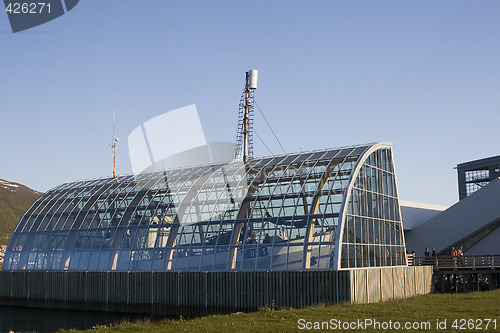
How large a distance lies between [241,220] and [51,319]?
1211cm

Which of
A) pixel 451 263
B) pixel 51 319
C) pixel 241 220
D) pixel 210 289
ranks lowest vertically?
pixel 51 319

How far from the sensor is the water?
98.5 ft

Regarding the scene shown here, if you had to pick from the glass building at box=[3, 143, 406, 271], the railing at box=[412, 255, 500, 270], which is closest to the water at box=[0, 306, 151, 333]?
the glass building at box=[3, 143, 406, 271]

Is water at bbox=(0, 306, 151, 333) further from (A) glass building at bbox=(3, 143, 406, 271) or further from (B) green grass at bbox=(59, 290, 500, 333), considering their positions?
(B) green grass at bbox=(59, 290, 500, 333)

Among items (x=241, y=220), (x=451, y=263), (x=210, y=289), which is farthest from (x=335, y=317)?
(x=451, y=263)

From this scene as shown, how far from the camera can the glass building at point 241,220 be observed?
31.1 m

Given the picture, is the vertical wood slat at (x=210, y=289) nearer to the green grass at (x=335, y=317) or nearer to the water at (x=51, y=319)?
the water at (x=51, y=319)

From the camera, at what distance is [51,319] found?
33.7 m

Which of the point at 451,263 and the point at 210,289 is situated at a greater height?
the point at 451,263

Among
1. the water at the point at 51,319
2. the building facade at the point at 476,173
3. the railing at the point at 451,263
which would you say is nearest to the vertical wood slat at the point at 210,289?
the water at the point at 51,319

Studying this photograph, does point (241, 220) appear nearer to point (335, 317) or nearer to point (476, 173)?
point (335, 317)

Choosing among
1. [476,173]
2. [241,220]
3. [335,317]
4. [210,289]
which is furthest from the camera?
[476,173]

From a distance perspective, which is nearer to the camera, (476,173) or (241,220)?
(241,220)

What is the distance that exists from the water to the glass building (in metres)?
3.17
